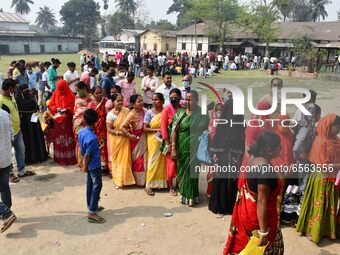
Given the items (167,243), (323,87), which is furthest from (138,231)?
(323,87)

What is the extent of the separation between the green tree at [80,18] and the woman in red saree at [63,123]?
6649 centimetres

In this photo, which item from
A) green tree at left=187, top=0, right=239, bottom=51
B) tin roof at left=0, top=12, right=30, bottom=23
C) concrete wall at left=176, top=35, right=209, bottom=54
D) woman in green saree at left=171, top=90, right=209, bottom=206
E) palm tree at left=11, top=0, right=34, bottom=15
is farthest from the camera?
palm tree at left=11, top=0, right=34, bottom=15

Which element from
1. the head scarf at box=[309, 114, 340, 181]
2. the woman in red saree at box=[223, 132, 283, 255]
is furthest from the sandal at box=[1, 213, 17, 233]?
the head scarf at box=[309, 114, 340, 181]

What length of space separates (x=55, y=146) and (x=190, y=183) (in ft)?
9.29

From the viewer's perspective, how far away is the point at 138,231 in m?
4.18

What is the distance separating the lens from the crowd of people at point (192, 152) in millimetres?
2844

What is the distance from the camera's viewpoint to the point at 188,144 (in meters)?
4.71

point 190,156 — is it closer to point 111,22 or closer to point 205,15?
point 205,15

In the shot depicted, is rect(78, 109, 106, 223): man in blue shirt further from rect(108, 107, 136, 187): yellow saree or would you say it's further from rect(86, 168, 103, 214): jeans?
rect(108, 107, 136, 187): yellow saree

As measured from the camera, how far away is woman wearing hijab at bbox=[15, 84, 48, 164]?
19.6ft

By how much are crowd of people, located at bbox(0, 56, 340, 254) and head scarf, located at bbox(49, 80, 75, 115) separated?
17 millimetres

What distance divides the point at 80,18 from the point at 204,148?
7208cm

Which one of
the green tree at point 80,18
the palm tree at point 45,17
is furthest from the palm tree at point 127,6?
the palm tree at point 45,17

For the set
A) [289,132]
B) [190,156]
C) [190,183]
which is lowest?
[190,183]
